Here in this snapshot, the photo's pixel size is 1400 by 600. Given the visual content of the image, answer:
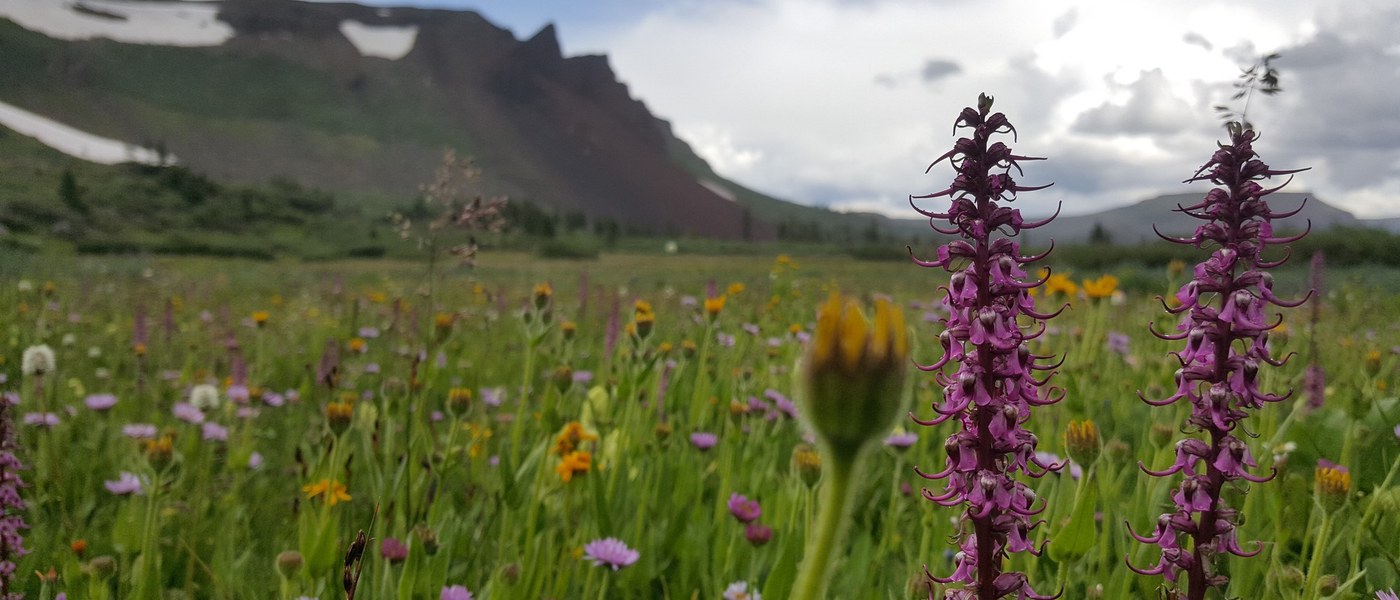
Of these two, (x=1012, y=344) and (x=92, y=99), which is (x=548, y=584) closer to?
(x=1012, y=344)

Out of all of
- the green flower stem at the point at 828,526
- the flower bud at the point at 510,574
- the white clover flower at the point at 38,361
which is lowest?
the flower bud at the point at 510,574

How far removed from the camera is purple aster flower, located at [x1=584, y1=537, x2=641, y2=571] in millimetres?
1788

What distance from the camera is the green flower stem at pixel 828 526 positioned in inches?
19.5

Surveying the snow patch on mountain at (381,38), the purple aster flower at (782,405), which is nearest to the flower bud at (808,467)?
the purple aster flower at (782,405)

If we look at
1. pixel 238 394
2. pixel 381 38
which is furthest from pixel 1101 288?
pixel 381 38

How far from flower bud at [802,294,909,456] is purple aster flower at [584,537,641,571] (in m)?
1.37

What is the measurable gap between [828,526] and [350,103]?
633 feet

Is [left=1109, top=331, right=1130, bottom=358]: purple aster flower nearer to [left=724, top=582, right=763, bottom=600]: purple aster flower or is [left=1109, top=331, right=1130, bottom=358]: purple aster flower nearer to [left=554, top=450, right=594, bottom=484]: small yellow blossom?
[left=724, top=582, right=763, bottom=600]: purple aster flower

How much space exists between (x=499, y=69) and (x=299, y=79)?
1771 inches

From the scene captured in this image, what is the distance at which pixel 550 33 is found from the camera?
19175 centimetres

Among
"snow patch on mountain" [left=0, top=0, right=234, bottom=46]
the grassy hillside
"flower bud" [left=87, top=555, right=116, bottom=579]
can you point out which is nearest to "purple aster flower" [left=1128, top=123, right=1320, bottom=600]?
"flower bud" [left=87, top=555, right=116, bottom=579]

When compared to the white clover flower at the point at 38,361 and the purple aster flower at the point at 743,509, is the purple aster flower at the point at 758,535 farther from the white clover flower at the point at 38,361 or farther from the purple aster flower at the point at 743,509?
the white clover flower at the point at 38,361

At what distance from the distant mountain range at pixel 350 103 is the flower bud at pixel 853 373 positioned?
107582mm

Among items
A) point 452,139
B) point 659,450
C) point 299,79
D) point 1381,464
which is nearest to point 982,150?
point 659,450
